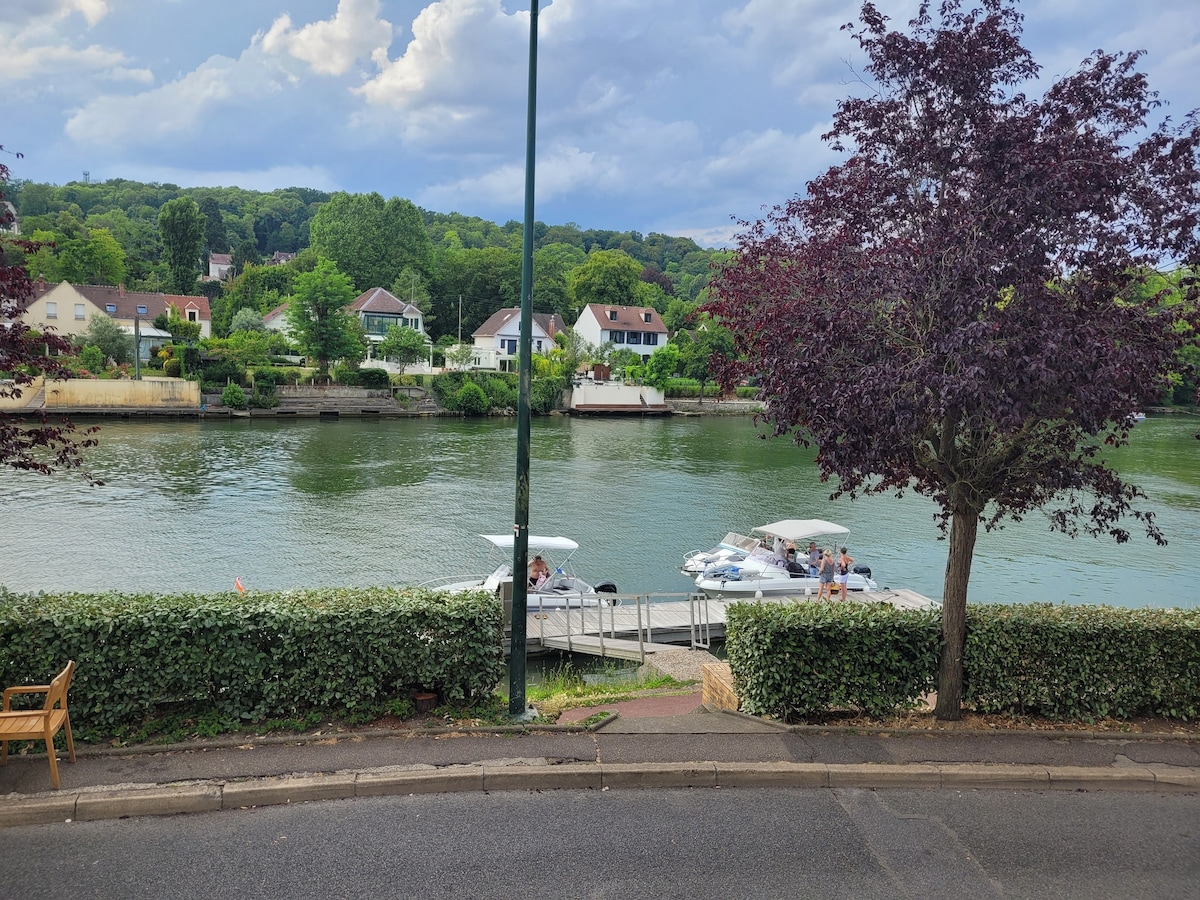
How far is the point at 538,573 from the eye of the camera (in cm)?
→ 2017

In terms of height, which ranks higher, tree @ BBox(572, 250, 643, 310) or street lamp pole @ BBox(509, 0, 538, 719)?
tree @ BBox(572, 250, 643, 310)

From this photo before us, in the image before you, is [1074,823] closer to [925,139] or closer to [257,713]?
[925,139]

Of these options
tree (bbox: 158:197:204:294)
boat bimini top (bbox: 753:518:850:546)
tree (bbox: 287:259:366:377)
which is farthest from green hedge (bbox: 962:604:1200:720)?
tree (bbox: 158:197:204:294)

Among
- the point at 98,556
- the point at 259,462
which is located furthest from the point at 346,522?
the point at 259,462

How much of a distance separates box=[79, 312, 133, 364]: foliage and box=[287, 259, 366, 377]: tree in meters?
13.4

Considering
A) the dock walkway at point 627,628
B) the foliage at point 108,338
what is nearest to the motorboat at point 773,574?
the dock walkway at point 627,628

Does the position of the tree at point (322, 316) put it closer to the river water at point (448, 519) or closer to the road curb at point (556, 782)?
the river water at point (448, 519)

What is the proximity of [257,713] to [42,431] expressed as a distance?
3.90m

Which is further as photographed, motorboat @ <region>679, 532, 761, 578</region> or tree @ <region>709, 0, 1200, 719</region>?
motorboat @ <region>679, 532, 761, 578</region>

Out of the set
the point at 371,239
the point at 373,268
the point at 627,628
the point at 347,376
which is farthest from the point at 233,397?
the point at 627,628

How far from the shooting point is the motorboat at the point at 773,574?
72.1ft

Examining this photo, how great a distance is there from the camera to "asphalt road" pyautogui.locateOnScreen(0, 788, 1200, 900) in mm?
6078

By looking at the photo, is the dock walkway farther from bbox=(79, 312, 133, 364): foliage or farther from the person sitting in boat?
bbox=(79, 312, 133, 364): foliage

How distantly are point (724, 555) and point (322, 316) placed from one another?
60816 mm
